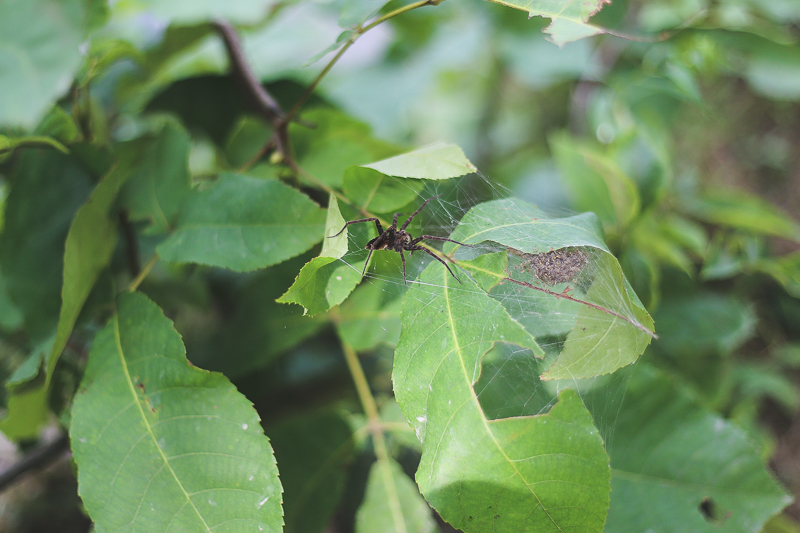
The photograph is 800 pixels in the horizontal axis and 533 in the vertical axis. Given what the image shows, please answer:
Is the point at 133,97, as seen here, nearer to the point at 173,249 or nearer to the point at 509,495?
the point at 173,249

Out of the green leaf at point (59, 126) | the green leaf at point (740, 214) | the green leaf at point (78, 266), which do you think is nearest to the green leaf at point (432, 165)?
the green leaf at point (78, 266)

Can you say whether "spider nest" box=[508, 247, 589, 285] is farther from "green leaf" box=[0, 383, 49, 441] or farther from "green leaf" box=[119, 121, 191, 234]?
"green leaf" box=[0, 383, 49, 441]

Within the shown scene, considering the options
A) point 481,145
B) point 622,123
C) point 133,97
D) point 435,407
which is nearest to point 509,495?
point 435,407

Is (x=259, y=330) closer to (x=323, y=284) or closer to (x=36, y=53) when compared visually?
(x=323, y=284)

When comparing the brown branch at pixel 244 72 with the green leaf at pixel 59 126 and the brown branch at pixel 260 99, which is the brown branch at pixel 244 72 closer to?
the brown branch at pixel 260 99

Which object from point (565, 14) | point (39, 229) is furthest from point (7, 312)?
point (565, 14)
